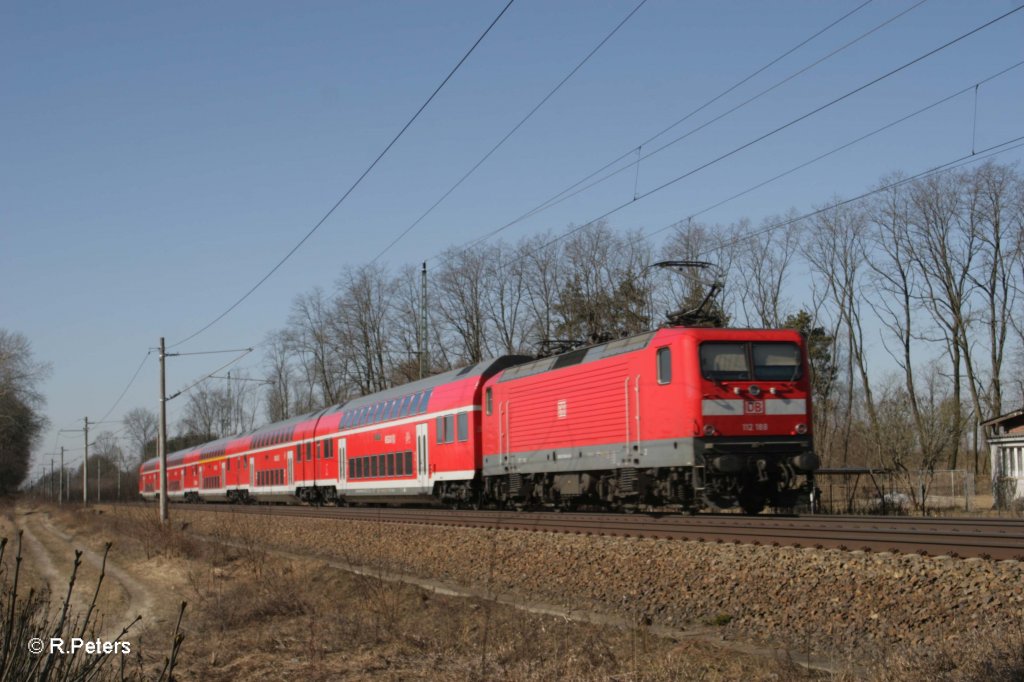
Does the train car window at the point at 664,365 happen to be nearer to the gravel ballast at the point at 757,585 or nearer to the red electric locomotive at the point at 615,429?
the red electric locomotive at the point at 615,429

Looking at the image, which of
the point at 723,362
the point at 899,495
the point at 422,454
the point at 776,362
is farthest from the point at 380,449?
the point at 776,362

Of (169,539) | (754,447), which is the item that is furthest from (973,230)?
(169,539)

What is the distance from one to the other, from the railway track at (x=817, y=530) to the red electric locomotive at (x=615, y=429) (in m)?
1.31

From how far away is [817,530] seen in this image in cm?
1394

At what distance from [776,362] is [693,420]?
88.1 inches

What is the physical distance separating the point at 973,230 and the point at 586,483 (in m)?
34.9

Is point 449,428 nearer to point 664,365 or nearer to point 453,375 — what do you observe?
point 453,375

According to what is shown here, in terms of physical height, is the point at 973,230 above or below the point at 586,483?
above

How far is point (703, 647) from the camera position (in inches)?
401

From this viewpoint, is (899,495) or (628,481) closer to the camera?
(628,481)

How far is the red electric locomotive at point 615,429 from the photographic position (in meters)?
18.6

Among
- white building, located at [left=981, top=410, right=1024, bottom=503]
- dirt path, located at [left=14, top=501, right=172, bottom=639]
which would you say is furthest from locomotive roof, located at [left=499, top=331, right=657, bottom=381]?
white building, located at [left=981, top=410, right=1024, bottom=503]

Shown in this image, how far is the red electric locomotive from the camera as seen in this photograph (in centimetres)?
1862

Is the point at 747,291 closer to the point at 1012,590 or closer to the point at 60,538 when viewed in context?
the point at 60,538
